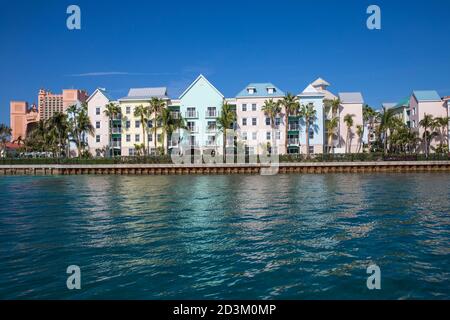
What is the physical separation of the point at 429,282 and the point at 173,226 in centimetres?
1097

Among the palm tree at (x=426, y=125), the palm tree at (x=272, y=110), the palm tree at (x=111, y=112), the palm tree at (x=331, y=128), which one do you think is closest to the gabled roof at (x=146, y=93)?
the palm tree at (x=111, y=112)

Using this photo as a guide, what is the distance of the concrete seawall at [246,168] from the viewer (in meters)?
58.0

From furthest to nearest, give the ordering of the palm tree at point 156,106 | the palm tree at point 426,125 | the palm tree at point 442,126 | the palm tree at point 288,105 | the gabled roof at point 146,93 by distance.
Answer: the gabled roof at point 146,93 → the palm tree at point 156,106 → the palm tree at point 426,125 → the palm tree at point 442,126 → the palm tree at point 288,105

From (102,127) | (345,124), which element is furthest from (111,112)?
(345,124)

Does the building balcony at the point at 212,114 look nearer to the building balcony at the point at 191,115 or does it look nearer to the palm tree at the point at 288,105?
the building balcony at the point at 191,115

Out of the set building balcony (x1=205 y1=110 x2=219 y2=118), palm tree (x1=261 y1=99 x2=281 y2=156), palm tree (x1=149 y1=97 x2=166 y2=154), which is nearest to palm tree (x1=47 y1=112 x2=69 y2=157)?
palm tree (x1=149 y1=97 x2=166 y2=154)

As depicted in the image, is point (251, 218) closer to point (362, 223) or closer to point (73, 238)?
point (362, 223)

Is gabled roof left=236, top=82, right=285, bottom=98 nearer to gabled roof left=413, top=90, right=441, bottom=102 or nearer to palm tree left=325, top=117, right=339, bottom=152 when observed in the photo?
palm tree left=325, top=117, right=339, bottom=152

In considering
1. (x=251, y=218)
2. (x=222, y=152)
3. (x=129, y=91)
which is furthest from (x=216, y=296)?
(x=129, y=91)

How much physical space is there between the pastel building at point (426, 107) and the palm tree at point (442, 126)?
1223 mm

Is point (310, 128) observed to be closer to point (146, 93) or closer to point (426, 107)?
point (426, 107)

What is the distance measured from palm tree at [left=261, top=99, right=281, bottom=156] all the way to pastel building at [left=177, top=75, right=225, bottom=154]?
8531 millimetres

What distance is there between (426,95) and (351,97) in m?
16.0

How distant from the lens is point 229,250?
13391mm
